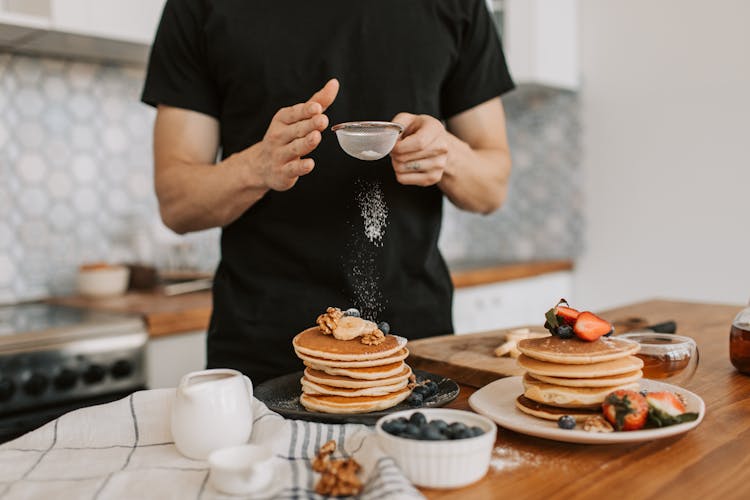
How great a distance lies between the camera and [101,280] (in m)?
2.48

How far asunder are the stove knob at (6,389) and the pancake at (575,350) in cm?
140

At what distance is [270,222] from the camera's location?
→ 1.51 metres

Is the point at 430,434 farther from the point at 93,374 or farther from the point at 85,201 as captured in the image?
the point at 85,201

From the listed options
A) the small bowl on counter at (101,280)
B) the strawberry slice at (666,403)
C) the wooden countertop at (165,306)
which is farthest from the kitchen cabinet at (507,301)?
the strawberry slice at (666,403)

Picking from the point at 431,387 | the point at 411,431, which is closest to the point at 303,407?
the point at 431,387

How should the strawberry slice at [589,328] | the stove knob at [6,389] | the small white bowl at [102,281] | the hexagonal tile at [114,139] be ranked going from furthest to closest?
1. the hexagonal tile at [114,139]
2. the small white bowl at [102,281]
3. the stove knob at [6,389]
4. the strawberry slice at [589,328]

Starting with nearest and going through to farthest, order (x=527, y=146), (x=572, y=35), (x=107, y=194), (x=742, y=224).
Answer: (x=107, y=194) < (x=742, y=224) < (x=572, y=35) < (x=527, y=146)

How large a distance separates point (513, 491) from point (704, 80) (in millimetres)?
2876

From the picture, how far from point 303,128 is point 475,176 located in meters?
0.47

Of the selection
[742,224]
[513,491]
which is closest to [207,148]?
[513,491]

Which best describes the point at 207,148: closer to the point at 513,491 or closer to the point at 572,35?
the point at 513,491

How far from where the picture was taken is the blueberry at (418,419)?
84cm

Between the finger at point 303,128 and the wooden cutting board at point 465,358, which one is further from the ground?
the finger at point 303,128

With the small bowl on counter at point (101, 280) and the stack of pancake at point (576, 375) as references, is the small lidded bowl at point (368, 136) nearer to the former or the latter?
the stack of pancake at point (576, 375)
